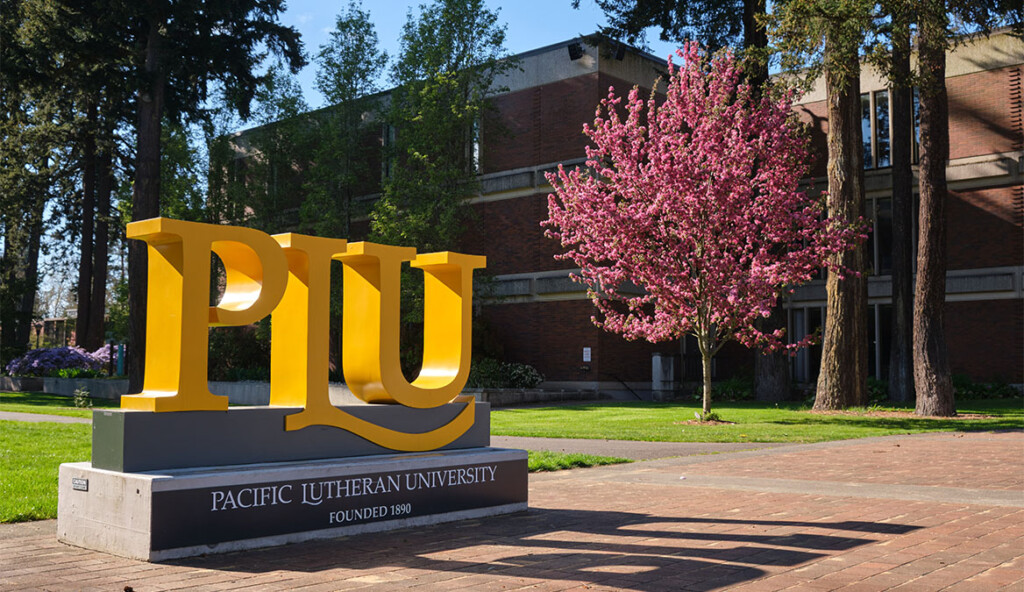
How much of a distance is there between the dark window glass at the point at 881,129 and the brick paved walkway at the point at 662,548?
24622 mm

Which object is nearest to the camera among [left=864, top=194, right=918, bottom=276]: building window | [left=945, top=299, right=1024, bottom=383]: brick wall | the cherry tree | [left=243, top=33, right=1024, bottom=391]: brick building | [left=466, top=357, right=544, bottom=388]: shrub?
the cherry tree

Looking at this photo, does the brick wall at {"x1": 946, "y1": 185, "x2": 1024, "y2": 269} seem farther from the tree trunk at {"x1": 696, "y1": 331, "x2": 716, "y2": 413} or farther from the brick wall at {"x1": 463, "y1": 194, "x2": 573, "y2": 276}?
the tree trunk at {"x1": 696, "y1": 331, "x2": 716, "y2": 413}

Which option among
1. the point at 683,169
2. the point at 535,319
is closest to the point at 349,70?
the point at 535,319

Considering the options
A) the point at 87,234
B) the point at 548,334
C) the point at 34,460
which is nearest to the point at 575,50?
the point at 548,334

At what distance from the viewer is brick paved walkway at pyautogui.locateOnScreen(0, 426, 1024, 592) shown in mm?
5590

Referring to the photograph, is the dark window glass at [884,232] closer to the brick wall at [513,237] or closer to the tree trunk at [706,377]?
the brick wall at [513,237]

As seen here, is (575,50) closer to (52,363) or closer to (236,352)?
(236,352)

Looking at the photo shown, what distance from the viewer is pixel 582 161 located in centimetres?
3102

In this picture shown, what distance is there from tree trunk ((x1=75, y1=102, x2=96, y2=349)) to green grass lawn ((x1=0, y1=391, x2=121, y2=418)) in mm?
6012

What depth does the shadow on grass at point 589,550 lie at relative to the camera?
583 cm

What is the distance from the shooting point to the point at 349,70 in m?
34.2

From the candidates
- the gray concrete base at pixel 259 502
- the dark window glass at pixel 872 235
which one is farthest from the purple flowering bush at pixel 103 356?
the gray concrete base at pixel 259 502

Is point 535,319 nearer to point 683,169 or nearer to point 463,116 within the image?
point 463,116

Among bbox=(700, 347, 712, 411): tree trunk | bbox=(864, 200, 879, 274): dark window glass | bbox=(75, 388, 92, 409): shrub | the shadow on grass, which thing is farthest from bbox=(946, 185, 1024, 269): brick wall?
bbox=(75, 388, 92, 409): shrub
